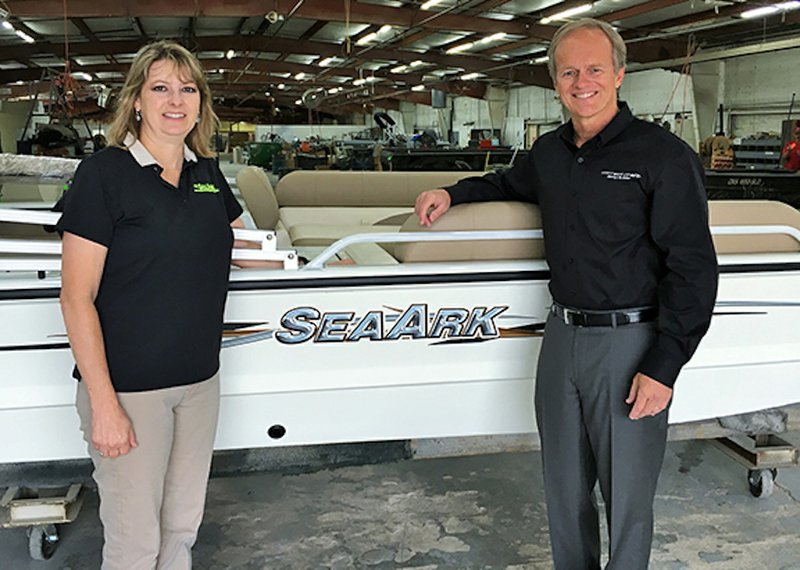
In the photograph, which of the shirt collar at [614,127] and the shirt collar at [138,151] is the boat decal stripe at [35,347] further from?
the shirt collar at [614,127]

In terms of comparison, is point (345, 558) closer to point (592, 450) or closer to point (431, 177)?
point (592, 450)

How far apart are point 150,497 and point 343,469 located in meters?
1.59

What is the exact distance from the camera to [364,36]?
16.7 metres

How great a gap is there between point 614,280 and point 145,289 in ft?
3.61

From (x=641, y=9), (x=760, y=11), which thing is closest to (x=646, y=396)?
(x=760, y=11)

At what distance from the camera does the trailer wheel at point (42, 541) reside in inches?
97.9

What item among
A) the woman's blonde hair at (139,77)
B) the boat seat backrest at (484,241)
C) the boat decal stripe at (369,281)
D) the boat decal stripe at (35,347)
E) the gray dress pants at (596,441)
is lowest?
the gray dress pants at (596,441)

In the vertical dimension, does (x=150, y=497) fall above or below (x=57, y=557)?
above

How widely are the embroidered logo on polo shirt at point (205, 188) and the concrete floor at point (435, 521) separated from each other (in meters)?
1.36

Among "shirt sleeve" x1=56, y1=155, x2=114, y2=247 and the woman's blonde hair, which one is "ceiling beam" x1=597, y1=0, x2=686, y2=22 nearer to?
the woman's blonde hair

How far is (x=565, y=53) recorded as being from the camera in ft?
6.27

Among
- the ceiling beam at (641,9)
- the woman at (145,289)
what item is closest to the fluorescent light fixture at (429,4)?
the ceiling beam at (641,9)

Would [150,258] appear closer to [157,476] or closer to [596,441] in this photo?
[157,476]

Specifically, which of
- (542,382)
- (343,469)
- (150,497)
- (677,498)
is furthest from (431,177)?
(150,497)
